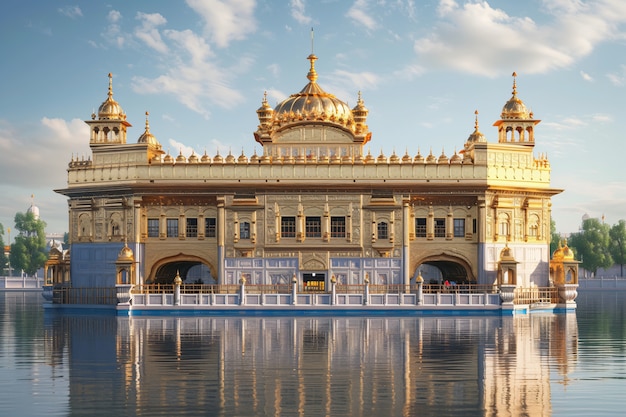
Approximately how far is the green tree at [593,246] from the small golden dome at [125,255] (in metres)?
62.8

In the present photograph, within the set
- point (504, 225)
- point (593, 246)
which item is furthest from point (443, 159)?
point (593, 246)

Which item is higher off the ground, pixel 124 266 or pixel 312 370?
pixel 124 266

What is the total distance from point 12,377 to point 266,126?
31.8 metres

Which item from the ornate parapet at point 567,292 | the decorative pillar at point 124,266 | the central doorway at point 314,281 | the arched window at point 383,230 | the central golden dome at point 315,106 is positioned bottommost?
the ornate parapet at point 567,292

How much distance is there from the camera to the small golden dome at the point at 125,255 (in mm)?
44000

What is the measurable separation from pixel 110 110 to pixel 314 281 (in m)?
15.5

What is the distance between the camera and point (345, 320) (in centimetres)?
3716

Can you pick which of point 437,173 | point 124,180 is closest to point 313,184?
point 437,173

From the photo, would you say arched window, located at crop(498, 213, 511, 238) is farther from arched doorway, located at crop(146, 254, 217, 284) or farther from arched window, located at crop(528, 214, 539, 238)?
arched doorway, located at crop(146, 254, 217, 284)

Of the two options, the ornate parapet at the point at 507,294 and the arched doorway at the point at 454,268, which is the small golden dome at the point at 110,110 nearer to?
the arched doorway at the point at 454,268

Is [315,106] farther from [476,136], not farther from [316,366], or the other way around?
[316,366]

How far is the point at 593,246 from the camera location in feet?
307

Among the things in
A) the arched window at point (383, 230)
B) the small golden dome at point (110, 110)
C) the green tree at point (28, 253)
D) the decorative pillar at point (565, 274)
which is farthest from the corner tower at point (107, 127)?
the green tree at point (28, 253)

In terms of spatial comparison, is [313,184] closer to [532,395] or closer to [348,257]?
[348,257]
